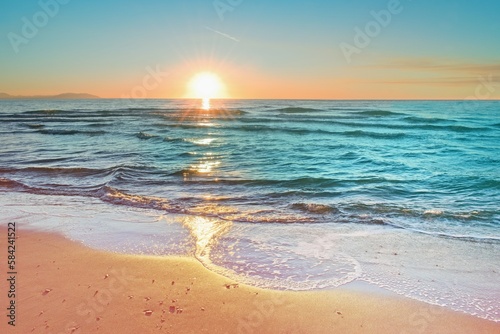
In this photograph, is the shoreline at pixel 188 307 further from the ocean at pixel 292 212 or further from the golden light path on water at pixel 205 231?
→ the golden light path on water at pixel 205 231

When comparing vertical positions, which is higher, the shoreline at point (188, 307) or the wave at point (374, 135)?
the wave at point (374, 135)

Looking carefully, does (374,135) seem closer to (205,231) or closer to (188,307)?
(205,231)

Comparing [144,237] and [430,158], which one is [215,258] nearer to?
[144,237]

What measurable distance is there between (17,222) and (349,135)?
81.3 ft

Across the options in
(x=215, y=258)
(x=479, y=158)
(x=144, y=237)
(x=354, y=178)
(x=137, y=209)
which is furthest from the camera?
(x=479, y=158)

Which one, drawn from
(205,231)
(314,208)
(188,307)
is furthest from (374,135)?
(188,307)

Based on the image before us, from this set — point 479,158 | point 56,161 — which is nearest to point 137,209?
point 56,161

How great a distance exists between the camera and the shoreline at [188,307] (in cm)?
395

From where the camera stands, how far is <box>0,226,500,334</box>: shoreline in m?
3.95

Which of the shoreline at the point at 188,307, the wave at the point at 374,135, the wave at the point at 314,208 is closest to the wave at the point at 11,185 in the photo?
the shoreline at the point at 188,307

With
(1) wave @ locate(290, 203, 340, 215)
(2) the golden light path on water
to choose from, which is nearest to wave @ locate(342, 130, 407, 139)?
(1) wave @ locate(290, 203, 340, 215)

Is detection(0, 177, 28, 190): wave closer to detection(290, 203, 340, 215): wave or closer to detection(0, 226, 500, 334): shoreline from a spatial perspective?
detection(0, 226, 500, 334): shoreline

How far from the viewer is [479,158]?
57.3 ft

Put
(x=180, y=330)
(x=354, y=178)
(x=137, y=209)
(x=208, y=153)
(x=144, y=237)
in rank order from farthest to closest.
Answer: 1. (x=208, y=153)
2. (x=354, y=178)
3. (x=137, y=209)
4. (x=144, y=237)
5. (x=180, y=330)
